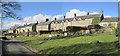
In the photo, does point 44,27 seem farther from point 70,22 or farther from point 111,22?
point 111,22

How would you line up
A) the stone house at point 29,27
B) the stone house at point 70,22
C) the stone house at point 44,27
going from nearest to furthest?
the stone house at point 44,27 → the stone house at point 70,22 → the stone house at point 29,27

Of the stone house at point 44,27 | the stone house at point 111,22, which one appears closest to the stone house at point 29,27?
the stone house at point 44,27

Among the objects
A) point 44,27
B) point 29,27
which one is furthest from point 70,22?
point 29,27

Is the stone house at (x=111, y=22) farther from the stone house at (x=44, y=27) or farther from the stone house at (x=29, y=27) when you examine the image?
the stone house at (x=29, y=27)

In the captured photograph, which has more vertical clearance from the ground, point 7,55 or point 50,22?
point 50,22

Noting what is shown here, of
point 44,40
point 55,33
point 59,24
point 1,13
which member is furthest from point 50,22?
point 1,13

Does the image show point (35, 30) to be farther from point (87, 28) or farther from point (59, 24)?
point (87, 28)

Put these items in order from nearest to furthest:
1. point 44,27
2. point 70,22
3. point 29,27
Result: point 44,27
point 70,22
point 29,27

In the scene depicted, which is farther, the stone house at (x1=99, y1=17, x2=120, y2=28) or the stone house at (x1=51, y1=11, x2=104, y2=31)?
the stone house at (x1=51, y1=11, x2=104, y2=31)

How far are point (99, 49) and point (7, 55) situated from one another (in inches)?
333

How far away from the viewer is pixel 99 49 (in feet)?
25.8

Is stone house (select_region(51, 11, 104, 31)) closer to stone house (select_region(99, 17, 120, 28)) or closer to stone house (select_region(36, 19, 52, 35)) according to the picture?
stone house (select_region(36, 19, 52, 35))

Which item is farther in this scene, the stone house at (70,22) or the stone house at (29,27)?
the stone house at (29,27)

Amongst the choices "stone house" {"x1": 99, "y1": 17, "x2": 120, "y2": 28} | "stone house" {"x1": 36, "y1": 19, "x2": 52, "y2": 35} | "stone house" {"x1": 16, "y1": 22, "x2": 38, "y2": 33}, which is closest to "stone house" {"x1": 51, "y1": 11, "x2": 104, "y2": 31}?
"stone house" {"x1": 36, "y1": 19, "x2": 52, "y2": 35}
